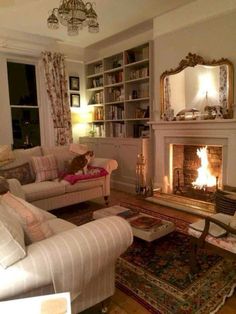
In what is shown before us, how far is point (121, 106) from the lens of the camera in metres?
5.12

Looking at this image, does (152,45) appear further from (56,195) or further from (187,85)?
(56,195)

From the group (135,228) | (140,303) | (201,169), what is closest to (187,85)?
(201,169)

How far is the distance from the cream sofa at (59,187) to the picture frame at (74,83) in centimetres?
196

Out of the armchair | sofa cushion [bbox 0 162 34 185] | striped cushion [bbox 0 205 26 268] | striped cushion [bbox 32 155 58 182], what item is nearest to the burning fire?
the armchair

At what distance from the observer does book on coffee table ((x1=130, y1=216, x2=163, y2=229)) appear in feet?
7.97

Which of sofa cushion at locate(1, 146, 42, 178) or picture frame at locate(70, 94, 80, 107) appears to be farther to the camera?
picture frame at locate(70, 94, 80, 107)

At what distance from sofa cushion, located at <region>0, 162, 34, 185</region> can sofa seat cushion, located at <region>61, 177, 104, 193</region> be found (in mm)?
518

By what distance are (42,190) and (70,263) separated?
215 cm

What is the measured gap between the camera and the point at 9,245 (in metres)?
1.14

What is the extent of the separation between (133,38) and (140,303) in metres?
4.40

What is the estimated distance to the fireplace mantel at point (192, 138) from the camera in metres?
3.30

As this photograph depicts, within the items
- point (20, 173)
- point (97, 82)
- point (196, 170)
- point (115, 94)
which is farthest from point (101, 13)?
point (196, 170)

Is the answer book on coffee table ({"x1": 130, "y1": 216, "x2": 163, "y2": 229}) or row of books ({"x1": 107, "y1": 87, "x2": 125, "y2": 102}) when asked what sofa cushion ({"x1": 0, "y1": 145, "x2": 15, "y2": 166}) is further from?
row of books ({"x1": 107, "y1": 87, "x2": 125, "y2": 102})

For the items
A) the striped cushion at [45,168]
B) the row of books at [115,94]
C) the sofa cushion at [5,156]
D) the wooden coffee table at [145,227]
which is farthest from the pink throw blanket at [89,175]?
the row of books at [115,94]
